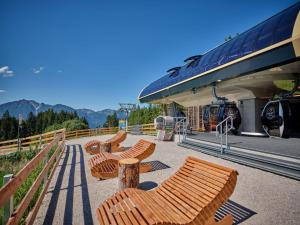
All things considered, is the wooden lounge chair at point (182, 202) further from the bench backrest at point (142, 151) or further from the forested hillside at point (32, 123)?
the forested hillside at point (32, 123)

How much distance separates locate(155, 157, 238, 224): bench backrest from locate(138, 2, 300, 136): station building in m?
4.99

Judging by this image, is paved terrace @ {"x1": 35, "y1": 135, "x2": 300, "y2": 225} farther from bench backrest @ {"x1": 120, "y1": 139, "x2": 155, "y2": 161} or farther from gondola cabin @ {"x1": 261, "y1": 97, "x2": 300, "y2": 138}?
gondola cabin @ {"x1": 261, "y1": 97, "x2": 300, "y2": 138}

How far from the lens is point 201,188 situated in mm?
2840

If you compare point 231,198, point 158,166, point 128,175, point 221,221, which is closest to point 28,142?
point 158,166

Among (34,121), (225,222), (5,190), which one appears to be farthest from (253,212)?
(34,121)

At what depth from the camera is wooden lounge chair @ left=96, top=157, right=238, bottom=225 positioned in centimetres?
240

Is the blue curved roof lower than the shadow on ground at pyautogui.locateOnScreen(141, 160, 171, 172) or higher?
A: higher

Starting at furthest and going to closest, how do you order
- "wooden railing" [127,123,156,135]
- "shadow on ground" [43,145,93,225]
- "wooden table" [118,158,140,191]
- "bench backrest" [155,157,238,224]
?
"wooden railing" [127,123,156,135] < "wooden table" [118,158,140,191] < "shadow on ground" [43,145,93,225] < "bench backrest" [155,157,238,224]

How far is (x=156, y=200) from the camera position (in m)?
2.97

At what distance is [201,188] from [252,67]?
239 inches

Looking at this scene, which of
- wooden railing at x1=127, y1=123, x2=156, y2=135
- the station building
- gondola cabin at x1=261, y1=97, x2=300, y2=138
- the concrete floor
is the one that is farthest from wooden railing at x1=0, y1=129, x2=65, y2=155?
gondola cabin at x1=261, y1=97, x2=300, y2=138

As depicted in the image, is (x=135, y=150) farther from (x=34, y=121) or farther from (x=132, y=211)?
(x=34, y=121)

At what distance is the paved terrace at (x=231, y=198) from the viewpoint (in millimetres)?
3227

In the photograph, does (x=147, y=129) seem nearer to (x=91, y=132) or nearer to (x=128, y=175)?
(x=91, y=132)
